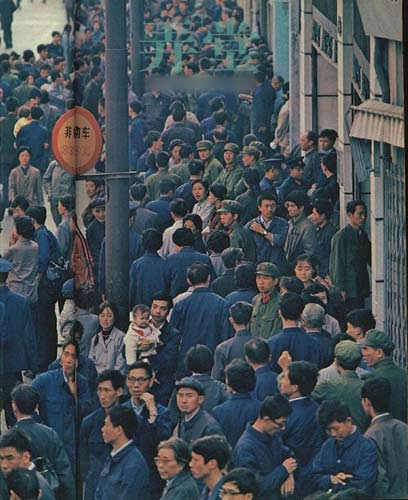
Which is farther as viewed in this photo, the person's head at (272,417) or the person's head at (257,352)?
the person's head at (257,352)

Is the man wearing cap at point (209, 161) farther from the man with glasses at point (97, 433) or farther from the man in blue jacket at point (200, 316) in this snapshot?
the man with glasses at point (97, 433)

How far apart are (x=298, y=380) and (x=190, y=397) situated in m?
0.61

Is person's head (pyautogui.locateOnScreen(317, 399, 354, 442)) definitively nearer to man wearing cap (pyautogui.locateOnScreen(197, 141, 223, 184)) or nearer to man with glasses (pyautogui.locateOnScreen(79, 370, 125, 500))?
man with glasses (pyautogui.locateOnScreen(79, 370, 125, 500))

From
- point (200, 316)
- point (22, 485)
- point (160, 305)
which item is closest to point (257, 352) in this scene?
point (200, 316)

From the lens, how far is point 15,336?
488 inches

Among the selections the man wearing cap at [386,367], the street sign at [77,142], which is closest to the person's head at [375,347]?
the man wearing cap at [386,367]

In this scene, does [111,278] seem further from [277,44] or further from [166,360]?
[277,44]

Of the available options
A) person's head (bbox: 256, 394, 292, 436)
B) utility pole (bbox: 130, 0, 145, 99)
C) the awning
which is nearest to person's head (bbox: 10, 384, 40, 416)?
person's head (bbox: 256, 394, 292, 436)

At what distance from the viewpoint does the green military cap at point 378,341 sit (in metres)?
12.3

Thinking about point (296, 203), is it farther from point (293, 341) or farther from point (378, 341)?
point (378, 341)

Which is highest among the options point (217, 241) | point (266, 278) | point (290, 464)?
point (217, 241)

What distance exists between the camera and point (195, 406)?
1231 centimetres

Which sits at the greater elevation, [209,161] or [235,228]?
[209,161]

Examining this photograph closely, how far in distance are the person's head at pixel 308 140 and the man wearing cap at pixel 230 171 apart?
373mm
